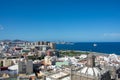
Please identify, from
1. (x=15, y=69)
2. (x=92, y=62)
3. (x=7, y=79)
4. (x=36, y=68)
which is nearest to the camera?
(x=92, y=62)

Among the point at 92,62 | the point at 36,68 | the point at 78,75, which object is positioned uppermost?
the point at 92,62

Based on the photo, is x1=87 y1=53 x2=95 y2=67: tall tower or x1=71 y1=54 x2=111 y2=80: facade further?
x1=87 y1=53 x2=95 y2=67: tall tower

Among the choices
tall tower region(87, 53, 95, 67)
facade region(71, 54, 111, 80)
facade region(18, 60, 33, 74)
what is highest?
tall tower region(87, 53, 95, 67)

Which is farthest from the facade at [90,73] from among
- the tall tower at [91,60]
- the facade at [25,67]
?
the facade at [25,67]

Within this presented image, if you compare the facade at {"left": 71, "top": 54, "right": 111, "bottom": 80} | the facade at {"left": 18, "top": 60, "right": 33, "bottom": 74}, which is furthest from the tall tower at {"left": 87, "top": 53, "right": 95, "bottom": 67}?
the facade at {"left": 18, "top": 60, "right": 33, "bottom": 74}

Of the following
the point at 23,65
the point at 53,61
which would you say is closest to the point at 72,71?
the point at 23,65

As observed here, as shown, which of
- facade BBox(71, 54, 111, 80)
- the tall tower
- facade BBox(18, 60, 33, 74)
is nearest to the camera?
facade BBox(71, 54, 111, 80)

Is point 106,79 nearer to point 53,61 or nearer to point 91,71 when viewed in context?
point 91,71

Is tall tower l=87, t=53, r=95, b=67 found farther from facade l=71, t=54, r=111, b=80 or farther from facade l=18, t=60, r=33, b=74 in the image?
facade l=18, t=60, r=33, b=74

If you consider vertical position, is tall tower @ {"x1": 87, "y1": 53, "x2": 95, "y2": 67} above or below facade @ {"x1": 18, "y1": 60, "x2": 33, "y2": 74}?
above

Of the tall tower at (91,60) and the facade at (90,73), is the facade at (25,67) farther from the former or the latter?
the tall tower at (91,60)

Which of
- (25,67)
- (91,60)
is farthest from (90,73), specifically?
(25,67)
